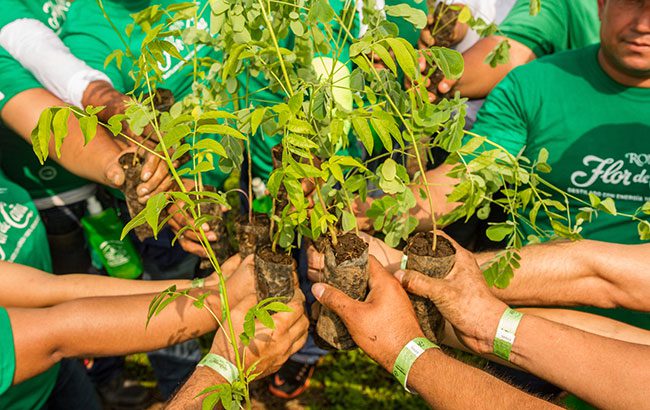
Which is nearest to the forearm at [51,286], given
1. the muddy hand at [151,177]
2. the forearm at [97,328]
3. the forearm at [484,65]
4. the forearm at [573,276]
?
the forearm at [97,328]

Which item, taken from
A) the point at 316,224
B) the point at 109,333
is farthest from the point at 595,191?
the point at 109,333

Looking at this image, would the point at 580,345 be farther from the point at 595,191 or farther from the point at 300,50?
the point at 300,50

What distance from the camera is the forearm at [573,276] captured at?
190cm

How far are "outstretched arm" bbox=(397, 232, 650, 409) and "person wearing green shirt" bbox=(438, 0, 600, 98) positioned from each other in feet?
4.88

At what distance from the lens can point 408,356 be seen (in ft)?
4.94

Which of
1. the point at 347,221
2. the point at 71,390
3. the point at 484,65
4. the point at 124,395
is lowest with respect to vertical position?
the point at 124,395

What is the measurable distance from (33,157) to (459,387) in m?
2.33

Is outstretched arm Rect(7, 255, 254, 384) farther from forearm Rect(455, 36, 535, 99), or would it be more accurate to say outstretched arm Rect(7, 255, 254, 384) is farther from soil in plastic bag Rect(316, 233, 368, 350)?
forearm Rect(455, 36, 535, 99)

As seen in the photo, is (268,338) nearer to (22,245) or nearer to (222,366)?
(222,366)

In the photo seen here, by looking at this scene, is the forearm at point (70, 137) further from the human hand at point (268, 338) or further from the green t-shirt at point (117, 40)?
the human hand at point (268, 338)

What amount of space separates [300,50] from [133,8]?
4.70 ft

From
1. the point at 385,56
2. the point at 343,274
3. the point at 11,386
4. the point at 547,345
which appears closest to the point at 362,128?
the point at 385,56

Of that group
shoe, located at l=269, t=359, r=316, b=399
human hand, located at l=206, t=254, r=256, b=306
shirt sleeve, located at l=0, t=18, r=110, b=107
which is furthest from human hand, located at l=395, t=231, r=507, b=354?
shoe, located at l=269, t=359, r=316, b=399

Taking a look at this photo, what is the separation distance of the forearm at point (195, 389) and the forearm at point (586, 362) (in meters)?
0.93
